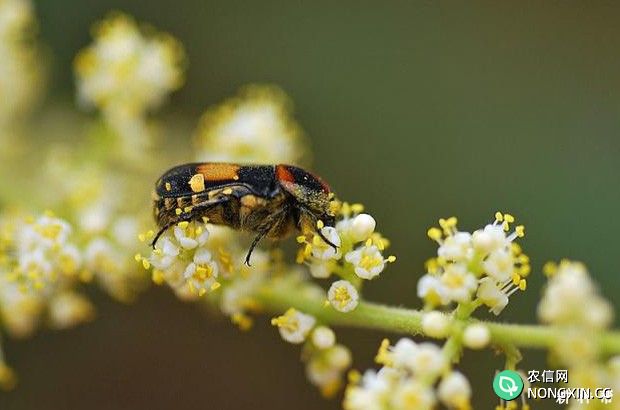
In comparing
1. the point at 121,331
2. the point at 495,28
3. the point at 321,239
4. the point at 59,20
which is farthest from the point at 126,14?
the point at 321,239

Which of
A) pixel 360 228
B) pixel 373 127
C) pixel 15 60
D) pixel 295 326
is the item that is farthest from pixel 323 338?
pixel 373 127

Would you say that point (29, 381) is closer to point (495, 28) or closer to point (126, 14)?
point (126, 14)

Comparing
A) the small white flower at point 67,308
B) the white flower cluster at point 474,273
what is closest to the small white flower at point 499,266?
the white flower cluster at point 474,273

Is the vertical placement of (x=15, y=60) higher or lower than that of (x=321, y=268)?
higher

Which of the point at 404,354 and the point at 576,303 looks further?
the point at 404,354

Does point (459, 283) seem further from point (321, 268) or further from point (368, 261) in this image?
point (321, 268)

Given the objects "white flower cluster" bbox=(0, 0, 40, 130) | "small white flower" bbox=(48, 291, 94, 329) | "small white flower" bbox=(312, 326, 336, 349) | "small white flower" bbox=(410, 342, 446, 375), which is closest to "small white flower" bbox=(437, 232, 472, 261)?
"small white flower" bbox=(410, 342, 446, 375)
